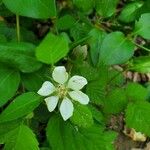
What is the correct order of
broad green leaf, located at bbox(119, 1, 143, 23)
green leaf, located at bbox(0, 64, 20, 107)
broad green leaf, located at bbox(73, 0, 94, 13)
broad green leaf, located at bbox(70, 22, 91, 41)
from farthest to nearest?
1. broad green leaf, located at bbox(119, 1, 143, 23)
2. broad green leaf, located at bbox(70, 22, 91, 41)
3. broad green leaf, located at bbox(73, 0, 94, 13)
4. green leaf, located at bbox(0, 64, 20, 107)

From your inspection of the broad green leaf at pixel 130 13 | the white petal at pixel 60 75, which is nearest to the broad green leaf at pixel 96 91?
the white petal at pixel 60 75

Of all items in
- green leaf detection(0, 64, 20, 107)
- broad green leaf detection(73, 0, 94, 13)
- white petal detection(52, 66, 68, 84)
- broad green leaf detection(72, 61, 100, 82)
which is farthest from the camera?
broad green leaf detection(73, 0, 94, 13)

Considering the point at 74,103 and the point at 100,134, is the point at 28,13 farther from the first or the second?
the point at 100,134

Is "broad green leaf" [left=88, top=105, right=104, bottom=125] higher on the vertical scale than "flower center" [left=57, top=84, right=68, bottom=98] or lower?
lower

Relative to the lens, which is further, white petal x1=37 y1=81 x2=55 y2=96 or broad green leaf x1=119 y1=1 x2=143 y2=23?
broad green leaf x1=119 y1=1 x2=143 y2=23

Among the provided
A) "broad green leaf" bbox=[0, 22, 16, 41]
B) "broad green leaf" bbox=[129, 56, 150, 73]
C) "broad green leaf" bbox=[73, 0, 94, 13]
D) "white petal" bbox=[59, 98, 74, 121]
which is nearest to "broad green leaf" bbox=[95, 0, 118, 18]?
"broad green leaf" bbox=[73, 0, 94, 13]

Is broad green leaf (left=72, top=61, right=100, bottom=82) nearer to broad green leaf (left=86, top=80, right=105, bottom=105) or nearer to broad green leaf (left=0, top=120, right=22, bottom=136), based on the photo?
broad green leaf (left=86, top=80, right=105, bottom=105)

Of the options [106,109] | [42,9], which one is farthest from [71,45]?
[106,109]

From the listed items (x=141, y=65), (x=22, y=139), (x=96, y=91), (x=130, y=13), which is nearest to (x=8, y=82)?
(x=22, y=139)
